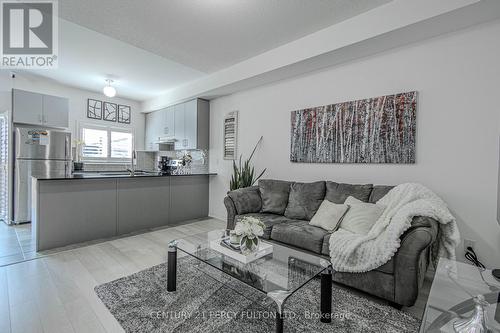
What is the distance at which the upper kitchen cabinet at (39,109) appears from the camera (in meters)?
4.14

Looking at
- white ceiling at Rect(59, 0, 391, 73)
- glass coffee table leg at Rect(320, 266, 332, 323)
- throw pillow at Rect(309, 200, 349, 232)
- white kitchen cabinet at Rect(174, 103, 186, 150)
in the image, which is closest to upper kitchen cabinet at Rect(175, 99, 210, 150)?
white kitchen cabinet at Rect(174, 103, 186, 150)

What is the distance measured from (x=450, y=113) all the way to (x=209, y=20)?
2635mm

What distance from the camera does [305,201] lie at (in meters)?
3.00

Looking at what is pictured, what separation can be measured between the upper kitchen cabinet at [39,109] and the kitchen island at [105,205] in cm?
195

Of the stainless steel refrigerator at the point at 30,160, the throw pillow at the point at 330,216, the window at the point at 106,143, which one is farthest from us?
the window at the point at 106,143

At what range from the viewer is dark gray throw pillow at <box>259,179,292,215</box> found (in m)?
3.22

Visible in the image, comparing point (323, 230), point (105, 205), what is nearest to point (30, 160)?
point (105, 205)

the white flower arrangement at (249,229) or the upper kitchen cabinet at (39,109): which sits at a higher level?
the upper kitchen cabinet at (39,109)

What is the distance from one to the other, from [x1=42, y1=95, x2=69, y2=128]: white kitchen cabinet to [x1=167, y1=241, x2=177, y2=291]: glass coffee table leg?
419 cm

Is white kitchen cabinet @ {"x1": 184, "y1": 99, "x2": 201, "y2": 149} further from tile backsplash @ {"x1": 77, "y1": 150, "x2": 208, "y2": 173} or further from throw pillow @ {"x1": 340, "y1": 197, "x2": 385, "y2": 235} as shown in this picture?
throw pillow @ {"x1": 340, "y1": 197, "x2": 385, "y2": 235}

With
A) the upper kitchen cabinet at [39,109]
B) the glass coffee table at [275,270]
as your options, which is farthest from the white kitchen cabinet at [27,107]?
the glass coffee table at [275,270]

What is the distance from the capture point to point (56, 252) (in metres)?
2.87

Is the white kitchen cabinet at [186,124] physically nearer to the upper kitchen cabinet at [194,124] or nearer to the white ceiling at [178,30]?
the upper kitchen cabinet at [194,124]

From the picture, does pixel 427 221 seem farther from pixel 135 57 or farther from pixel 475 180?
pixel 135 57
